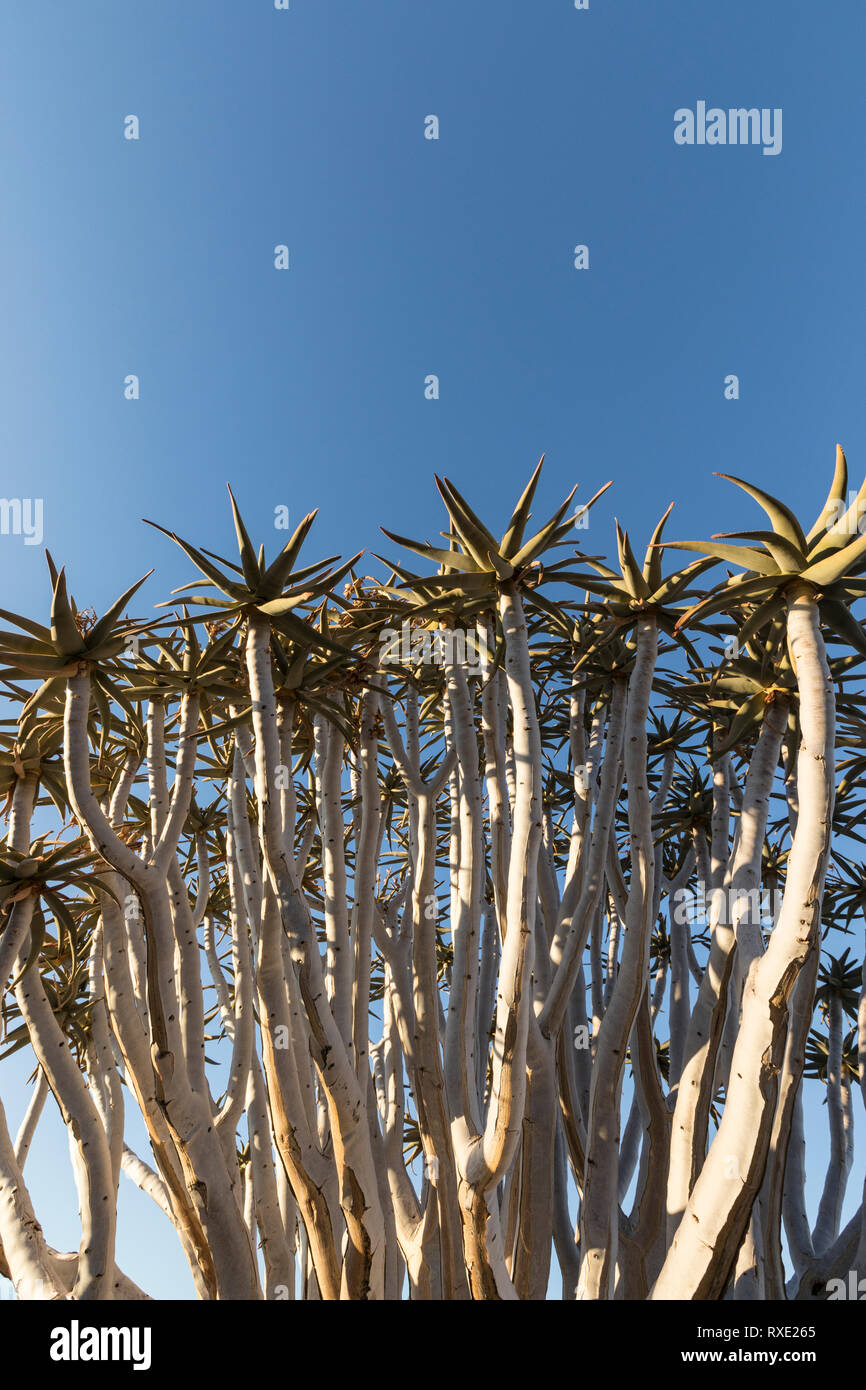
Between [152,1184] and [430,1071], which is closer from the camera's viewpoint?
[430,1071]

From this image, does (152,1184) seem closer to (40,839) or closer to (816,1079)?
(40,839)

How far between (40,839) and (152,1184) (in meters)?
5.23

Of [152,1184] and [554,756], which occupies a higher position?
[554,756]

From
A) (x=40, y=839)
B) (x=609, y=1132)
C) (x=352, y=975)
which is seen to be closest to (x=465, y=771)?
(x=352, y=975)

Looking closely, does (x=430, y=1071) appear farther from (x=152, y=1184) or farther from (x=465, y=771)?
(x=152, y=1184)

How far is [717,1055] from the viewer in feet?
37.7

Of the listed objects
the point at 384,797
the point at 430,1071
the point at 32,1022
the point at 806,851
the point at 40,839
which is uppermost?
the point at 384,797

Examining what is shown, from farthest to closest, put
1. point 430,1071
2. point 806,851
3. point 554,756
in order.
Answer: point 554,756 < point 430,1071 < point 806,851
